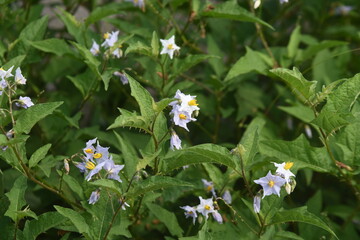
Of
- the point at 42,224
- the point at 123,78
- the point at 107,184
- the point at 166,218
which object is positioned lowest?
the point at 166,218

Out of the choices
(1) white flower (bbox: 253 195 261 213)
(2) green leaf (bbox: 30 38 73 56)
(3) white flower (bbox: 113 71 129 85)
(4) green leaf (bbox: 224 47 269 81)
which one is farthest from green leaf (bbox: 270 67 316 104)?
(2) green leaf (bbox: 30 38 73 56)

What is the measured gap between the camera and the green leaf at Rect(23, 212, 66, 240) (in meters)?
1.70

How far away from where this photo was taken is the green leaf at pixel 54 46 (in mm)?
2199

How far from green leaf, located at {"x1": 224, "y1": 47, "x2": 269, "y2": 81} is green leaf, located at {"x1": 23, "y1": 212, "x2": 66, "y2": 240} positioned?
33.6 inches

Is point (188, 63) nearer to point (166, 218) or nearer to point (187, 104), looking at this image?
point (187, 104)

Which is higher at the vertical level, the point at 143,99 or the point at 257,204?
the point at 143,99

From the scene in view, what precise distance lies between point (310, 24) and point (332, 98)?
179cm

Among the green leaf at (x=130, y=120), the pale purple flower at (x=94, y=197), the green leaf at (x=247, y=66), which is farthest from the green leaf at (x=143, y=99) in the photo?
the green leaf at (x=247, y=66)

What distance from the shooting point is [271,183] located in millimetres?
1683

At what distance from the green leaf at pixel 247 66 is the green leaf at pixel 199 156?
58cm

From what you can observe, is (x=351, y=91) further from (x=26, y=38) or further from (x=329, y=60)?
(x=26, y=38)

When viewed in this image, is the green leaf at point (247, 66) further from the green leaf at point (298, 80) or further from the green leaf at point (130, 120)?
the green leaf at point (130, 120)

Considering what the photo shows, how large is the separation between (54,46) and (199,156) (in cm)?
87

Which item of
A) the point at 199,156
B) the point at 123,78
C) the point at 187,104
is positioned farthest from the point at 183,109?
the point at 123,78
